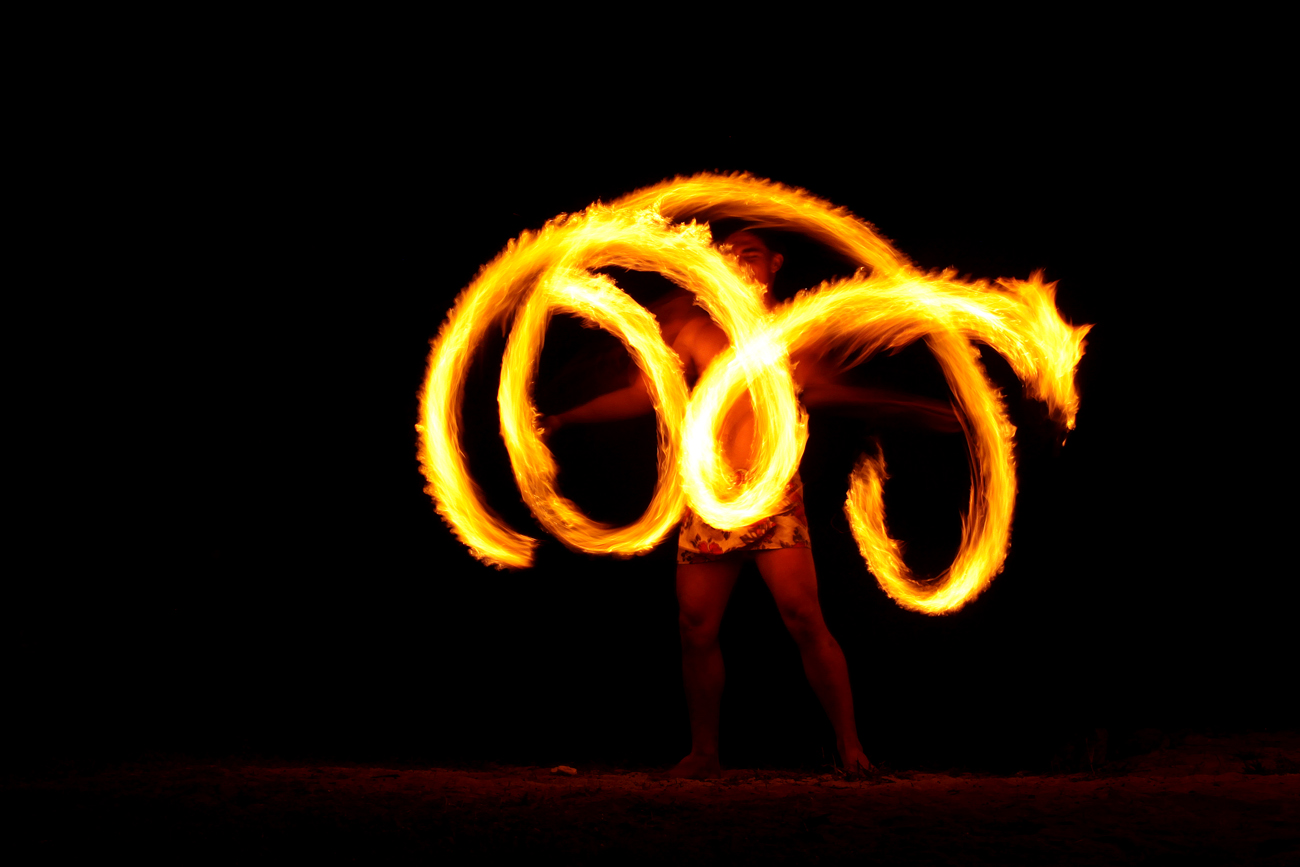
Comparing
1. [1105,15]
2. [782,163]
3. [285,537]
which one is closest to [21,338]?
[285,537]

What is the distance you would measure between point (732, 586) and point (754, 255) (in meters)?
1.30

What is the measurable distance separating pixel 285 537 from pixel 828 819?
3.39 metres

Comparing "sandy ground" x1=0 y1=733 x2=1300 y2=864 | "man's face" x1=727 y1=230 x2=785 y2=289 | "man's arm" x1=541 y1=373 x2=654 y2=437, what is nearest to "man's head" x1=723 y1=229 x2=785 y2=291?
"man's face" x1=727 y1=230 x2=785 y2=289

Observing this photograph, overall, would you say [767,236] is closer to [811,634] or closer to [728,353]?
[728,353]

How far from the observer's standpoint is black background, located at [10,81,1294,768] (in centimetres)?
505

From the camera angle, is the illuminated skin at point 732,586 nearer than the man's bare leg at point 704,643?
Yes

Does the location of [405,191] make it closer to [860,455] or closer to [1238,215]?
[860,455]

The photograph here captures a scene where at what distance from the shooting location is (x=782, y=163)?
17.4ft

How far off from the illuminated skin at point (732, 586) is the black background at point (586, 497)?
1163mm

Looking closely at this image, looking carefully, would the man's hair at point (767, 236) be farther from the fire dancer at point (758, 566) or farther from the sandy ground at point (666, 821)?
the sandy ground at point (666, 821)

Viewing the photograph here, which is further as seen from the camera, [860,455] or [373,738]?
[373,738]

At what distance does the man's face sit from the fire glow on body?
0.05m

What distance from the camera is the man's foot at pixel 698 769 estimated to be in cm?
Answer: 393

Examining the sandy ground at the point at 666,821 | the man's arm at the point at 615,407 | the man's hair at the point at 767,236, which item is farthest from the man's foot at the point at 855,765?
the man's hair at the point at 767,236
